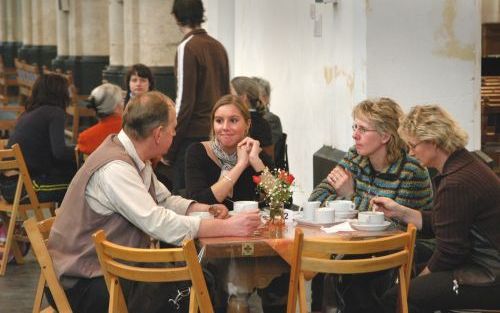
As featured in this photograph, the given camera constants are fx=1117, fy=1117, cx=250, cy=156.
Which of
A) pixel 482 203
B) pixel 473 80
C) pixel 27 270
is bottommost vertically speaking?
pixel 27 270

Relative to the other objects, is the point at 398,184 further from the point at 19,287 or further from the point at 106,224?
the point at 19,287

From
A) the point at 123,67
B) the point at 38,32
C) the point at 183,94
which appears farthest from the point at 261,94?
the point at 38,32

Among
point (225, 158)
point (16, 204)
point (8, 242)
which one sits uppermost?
point (225, 158)

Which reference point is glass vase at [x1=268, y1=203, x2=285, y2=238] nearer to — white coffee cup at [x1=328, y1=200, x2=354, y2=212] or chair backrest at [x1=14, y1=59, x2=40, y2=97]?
white coffee cup at [x1=328, y1=200, x2=354, y2=212]

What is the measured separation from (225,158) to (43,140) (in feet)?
9.54

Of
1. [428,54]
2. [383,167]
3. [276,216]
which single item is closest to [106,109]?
[428,54]

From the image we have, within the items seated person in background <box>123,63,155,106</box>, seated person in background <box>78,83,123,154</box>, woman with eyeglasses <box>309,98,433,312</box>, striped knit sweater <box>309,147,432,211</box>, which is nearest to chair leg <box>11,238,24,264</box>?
seated person in background <box>78,83,123,154</box>

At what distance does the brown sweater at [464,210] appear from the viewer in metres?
4.77

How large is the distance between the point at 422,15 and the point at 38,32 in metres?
18.9

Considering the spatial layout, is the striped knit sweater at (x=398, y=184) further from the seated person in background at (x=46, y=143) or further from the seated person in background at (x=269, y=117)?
the seated person in background at (x=46, y=143)

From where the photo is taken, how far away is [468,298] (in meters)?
4.84

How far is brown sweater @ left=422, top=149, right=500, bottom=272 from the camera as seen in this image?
4.77 m

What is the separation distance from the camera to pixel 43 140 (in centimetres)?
866

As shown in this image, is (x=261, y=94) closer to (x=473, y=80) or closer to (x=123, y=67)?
(x=473, y=80)
